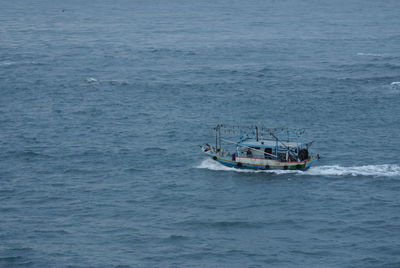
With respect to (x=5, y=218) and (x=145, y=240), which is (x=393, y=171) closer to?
(x=145, y=240)

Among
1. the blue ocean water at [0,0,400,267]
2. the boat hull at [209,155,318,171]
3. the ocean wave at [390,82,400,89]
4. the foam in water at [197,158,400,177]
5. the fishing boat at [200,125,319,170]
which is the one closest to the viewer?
the blue ocean water at [0,0,400,267]

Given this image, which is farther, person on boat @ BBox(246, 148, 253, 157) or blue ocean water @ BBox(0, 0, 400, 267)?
person on boat @ BBox(246, 148, 253, 157)

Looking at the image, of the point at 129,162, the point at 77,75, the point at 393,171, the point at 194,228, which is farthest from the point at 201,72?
the point at 194,228

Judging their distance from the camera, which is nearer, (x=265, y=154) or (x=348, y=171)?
(x=348, y=171)

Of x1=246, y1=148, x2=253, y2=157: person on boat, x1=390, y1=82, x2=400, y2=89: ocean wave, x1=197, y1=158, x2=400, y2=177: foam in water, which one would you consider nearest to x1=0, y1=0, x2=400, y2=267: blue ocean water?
x1=197, y1=158, x2=400, y2=177: foam in water

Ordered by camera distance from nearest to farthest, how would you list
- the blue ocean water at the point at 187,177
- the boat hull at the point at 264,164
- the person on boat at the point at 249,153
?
1. the blue ocean water at the point at 187,177
2. the boat hull at the point at 264,164
3. the person on boat at the point at 249,153

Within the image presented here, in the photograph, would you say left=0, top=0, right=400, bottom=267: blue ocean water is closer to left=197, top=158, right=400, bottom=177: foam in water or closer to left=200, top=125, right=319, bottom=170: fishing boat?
left=197, top=158, right=400, bottom=177: foam in water

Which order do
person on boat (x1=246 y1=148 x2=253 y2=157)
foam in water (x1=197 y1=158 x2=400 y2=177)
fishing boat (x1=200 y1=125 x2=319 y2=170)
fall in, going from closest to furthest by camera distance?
foam in water (x1=197 y1=158 x2=400 y2=177) → fishing boat (x1=200 y1=125 x2=319 y2=170) → person on boat (x1=246 y1=148 x2=253 y2=157)

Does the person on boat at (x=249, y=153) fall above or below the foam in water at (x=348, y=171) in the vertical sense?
above

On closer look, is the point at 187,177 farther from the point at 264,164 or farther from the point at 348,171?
the point at 348,171

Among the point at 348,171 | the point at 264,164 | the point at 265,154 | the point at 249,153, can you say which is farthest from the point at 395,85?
the point at 264,164

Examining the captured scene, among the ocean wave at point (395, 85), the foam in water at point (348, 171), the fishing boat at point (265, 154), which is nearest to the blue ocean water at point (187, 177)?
the foam in water at point (348, 171)

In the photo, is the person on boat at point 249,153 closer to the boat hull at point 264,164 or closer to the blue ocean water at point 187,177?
the boat hull at point 264,164

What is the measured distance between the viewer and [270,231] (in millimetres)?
100562
